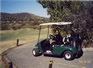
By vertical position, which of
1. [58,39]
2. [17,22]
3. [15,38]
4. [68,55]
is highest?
[58,39]

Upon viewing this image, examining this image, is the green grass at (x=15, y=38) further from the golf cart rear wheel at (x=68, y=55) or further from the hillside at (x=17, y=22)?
the hillside at (x=17, y=22)

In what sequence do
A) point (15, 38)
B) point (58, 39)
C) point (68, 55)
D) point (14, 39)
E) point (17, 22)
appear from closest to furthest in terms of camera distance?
1. point (68, 55)
2. point (58, 39)
3. point (14, 39)
4. point (15, 38)
5. point (17, 22)

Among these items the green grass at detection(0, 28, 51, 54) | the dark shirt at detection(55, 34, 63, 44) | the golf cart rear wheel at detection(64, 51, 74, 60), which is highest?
the dark shirt at detection(55, 34, 63, 44)

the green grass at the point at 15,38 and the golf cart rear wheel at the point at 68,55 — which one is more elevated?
the golf cart rear wheel at the point at 68,55

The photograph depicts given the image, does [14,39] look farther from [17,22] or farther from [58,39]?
[17,22]

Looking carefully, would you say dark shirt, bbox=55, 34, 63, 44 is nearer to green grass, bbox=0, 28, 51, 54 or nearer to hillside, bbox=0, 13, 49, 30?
green grass, bbox=0, 28, 51, 54

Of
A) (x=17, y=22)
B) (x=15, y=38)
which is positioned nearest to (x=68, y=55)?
(x=15, y=38)

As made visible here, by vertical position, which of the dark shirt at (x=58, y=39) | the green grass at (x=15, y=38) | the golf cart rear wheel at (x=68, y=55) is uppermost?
the dark shirt at (x=58, y=39)

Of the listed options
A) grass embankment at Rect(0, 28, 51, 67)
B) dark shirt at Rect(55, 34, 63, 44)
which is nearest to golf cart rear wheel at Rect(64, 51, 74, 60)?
dark shirt at Rect(55, 34, 63, 44)

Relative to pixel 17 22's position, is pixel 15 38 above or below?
below

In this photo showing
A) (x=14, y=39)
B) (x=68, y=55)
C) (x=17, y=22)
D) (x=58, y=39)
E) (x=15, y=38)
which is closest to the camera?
(x=68, y=55)

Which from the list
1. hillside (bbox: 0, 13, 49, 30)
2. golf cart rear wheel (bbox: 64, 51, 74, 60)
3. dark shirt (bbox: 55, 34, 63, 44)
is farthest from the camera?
hillside (bbox: 0, 13, 49, 30)

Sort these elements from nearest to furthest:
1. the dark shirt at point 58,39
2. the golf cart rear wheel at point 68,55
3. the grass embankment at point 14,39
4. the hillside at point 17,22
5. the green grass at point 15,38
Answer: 1. the golf cart rear wheel at point 68,55
2. the dark shirt at point 58,39
3. the grass embankment at point 14,39
4. the green grass at point 15,38
5. the hillside at point 17,22

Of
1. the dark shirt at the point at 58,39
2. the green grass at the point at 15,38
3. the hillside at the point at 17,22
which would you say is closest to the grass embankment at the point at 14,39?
the green grass at the point at 15,38
